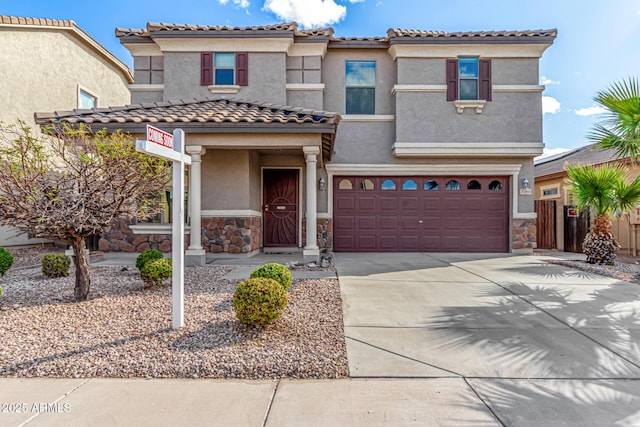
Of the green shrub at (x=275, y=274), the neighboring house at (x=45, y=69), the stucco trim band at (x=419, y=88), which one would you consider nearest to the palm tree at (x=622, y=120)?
the stucco trim band at (x=419, y=88)

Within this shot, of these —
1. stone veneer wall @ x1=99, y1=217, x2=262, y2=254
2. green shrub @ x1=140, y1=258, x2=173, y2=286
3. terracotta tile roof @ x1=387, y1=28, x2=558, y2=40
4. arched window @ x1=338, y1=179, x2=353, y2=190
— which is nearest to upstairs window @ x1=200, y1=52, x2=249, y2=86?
arched window @ x1=338, y1=179, x2=353, y2=190

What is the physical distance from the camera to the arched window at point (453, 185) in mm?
10938

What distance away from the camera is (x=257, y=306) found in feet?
12.1

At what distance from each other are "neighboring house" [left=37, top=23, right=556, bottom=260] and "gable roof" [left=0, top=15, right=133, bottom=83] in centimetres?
376

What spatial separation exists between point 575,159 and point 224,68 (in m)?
15.4

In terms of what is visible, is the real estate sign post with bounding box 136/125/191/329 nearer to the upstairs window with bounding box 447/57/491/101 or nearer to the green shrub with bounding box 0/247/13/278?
the green shrub with bounding box 0/247/13/278

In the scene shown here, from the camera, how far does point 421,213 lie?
1091 cm

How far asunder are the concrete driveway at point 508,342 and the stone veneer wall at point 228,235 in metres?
3.48

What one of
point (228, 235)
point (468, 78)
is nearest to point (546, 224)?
point (468, 78)

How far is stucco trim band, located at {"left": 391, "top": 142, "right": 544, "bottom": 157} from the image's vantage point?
34.4 ft

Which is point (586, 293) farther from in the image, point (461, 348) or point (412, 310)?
point (461, 348)

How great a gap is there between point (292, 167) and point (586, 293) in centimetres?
749

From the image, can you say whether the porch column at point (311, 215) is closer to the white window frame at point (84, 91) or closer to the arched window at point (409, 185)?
the arched window at point (409, 185)

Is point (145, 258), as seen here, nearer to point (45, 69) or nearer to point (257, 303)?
point (257, 303)
